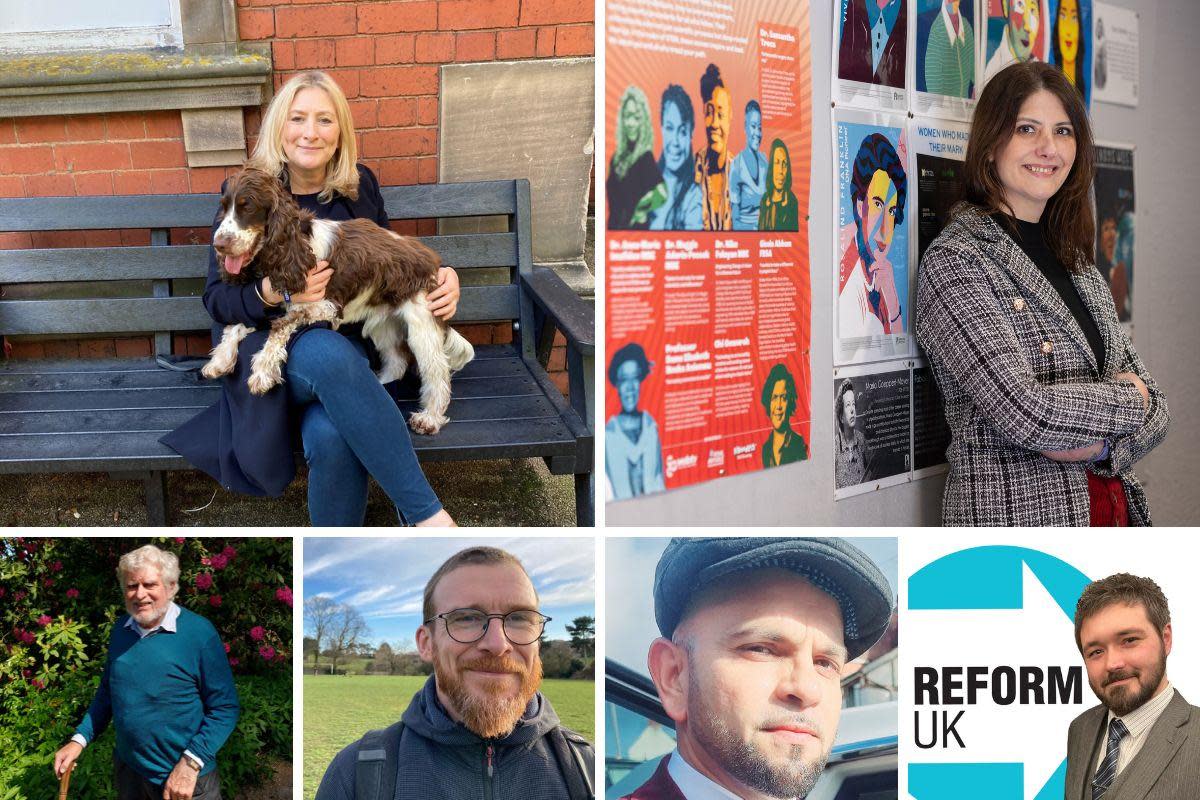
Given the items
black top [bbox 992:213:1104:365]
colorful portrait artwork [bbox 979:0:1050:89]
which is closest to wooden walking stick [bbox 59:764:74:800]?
black top [bbox 992:213:1104:365]

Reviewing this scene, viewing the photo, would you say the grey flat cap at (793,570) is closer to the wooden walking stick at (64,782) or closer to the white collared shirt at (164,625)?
the white collared shirt at (164,625)

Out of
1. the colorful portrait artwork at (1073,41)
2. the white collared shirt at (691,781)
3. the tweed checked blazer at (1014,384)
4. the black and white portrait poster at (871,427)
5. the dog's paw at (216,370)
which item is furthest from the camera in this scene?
the colorful portrait artwork at (1073,41)

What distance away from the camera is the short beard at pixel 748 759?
6.12ft

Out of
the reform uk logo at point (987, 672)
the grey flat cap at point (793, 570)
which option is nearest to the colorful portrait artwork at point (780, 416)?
the grey flat cap at point (793, 570)

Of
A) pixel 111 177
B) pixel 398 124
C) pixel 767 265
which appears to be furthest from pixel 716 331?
pixel 111 177

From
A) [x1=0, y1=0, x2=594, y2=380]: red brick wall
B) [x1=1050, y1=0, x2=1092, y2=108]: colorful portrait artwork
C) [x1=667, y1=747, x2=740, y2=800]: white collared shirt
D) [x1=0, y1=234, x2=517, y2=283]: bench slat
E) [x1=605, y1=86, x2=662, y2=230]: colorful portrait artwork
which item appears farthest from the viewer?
[x1=0, y1=0, x2=594, y2=380]: red brick wall

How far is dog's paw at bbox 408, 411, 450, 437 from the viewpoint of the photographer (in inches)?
102

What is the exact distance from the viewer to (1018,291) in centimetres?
233

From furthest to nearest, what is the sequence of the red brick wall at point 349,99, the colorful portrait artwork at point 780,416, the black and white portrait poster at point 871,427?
the red brick wall at point 349,99
the black and white portrait poster at point 871,427
the colorful portrait artwork at point 780,416

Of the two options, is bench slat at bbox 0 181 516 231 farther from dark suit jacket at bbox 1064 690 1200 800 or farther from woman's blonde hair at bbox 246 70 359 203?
dark suit jacket at bbox 1064 690 1200 800

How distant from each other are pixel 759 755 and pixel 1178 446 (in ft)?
8.21

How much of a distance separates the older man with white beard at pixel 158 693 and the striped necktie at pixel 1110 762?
1652mm

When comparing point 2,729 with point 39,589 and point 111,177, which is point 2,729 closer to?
point 39,589

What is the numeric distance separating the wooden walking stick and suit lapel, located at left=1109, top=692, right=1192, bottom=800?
77.4 inches
